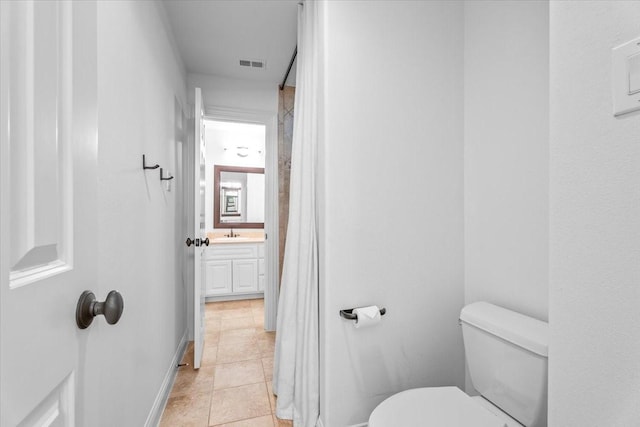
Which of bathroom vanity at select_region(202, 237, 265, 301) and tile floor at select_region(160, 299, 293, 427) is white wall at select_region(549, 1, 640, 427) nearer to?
tile floor at select_region(160, 299, 293, 427)

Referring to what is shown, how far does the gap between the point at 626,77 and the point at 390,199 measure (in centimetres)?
98

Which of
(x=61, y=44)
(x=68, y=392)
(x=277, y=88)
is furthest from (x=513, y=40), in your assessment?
(x=277, y=88)

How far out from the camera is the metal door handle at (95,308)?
0.57 m

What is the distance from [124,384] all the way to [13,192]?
44.3 inches

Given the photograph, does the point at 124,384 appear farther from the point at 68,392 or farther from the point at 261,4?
the point at 261,4

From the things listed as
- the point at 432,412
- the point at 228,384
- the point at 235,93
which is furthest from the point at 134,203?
the point at 235,93

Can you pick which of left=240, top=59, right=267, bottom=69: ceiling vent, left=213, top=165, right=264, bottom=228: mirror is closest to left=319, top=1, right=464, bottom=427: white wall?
left=240, top=59, right=267, bottom=69: ceiling vent

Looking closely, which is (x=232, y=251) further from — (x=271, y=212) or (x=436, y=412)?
(x=436, y=412)

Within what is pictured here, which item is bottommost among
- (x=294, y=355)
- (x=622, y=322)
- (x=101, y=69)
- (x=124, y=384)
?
(x=294, y=355)

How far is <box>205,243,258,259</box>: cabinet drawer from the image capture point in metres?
3.82

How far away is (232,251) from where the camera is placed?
3904 mm

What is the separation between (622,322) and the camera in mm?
529

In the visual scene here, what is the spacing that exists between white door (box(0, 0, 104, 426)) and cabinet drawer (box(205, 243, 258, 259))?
330cm

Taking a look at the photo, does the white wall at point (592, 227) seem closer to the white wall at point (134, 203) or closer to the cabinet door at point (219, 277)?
the white wall at point (134, 203)
